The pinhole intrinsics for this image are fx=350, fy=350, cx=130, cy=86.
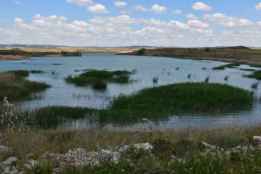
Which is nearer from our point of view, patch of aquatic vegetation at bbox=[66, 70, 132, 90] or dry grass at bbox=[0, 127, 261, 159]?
dry grass at bbox=[0, 127, 261, 159]

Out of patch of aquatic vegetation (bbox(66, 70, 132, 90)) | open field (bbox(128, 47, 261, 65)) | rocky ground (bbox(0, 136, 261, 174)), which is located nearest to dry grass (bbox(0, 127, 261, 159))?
rocky ground (bbox(0, 136, 261, 174))

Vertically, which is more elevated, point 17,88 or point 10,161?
point 10,161

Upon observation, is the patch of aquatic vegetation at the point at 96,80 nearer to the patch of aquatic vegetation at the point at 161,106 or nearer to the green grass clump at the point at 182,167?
the patch of aquatic vegetation at the point at 161,106

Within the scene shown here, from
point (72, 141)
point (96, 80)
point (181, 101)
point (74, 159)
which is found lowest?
point (96, 80)

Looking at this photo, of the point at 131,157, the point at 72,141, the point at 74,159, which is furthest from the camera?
the point at 72,141

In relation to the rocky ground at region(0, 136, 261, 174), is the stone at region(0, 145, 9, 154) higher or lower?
lower

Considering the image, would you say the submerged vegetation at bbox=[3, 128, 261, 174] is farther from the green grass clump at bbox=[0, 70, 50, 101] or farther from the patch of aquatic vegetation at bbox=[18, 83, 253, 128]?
the green grass clump at bbox=[0, 70, 50, 101]

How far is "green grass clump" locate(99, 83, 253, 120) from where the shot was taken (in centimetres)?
2039

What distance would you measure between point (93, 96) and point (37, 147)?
867 inches

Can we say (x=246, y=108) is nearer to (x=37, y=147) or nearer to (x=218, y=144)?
(x=218, y=144)

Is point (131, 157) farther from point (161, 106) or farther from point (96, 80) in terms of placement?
point (96, 80)

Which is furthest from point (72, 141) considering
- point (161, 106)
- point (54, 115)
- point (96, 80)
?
point (96, 80)

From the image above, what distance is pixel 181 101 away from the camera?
2434 cm

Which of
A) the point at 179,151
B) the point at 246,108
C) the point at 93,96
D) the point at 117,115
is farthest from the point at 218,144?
the point at 93,96
